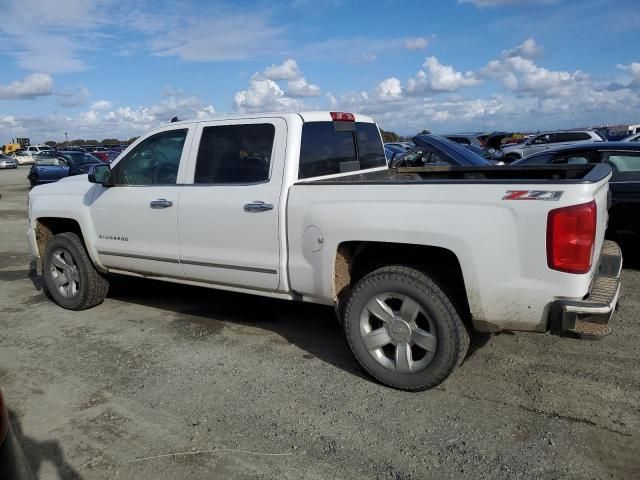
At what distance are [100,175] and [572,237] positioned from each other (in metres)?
4.01

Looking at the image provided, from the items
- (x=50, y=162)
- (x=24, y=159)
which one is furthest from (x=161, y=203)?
(x=24, y=159)

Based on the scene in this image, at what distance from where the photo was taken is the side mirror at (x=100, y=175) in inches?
196

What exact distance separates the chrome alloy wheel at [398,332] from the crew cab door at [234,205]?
0.83 m

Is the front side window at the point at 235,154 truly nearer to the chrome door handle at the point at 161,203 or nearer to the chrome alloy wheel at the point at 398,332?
the chrome door handle at the point at 161,203

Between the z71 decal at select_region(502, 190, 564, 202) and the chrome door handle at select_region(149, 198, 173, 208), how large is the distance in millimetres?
2787

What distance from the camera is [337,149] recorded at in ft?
15.4

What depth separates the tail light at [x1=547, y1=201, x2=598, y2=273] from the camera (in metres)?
2.95

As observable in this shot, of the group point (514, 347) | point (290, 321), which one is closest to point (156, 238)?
point (290, 321)

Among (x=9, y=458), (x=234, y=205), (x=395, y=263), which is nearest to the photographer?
(x=9, y=458)

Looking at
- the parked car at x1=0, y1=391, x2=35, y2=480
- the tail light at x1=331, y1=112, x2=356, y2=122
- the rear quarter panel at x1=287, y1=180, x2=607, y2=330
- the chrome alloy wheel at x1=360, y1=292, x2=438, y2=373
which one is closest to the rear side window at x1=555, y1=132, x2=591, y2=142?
the tail light at x1=331, y1=112, x2=356, y2=122

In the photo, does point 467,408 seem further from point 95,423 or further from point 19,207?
point 19,207

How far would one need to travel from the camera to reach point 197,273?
462 centimetres

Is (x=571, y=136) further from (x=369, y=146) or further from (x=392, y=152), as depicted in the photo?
(x=369, y=146)

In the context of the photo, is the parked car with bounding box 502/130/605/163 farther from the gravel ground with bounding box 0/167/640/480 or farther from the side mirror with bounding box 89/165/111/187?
the side mirror with bounding box 89/165/111/187
